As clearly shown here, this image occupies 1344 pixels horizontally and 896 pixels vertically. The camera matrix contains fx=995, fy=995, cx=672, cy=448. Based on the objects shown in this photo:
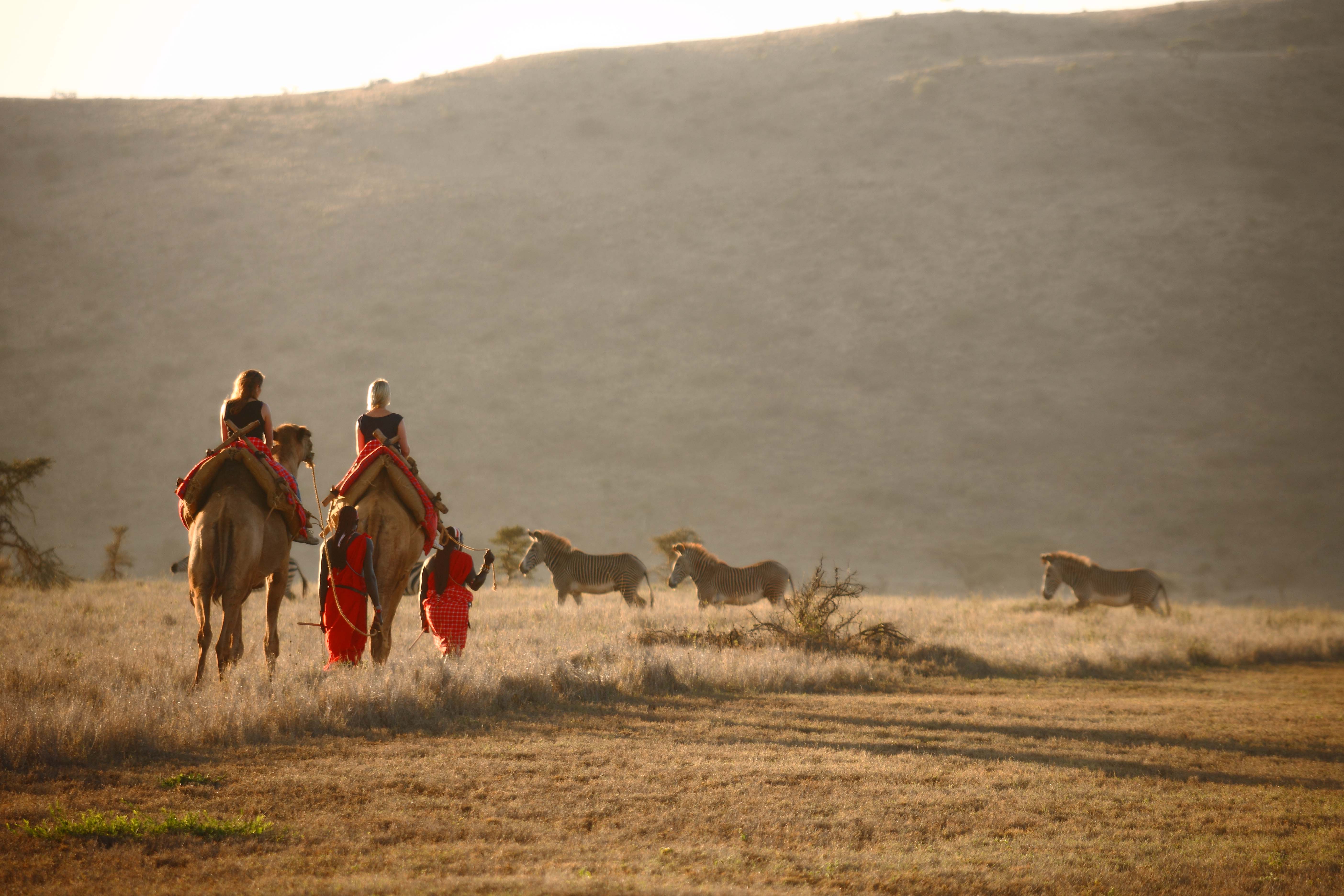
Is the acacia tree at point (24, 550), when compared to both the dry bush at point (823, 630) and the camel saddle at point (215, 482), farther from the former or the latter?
the dry bush at point (823, 630)

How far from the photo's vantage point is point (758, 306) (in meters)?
55.3

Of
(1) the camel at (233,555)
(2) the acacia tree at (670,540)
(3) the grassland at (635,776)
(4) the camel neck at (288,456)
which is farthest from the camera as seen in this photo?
(2) the acacia tree at (670,540)

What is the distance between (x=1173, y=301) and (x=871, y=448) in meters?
19.6

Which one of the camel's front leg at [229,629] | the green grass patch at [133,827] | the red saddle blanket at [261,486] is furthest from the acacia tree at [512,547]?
the green grass patch at [133,827]

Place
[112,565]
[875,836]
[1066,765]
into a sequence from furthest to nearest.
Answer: [112,565]
[1066,765]
[875,836]

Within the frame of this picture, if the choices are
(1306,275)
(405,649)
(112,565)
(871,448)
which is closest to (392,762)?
(405,649)

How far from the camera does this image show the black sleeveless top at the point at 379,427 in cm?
952

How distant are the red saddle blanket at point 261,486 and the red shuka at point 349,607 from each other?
60cm

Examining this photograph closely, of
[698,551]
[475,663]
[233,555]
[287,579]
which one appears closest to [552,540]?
[698,551]

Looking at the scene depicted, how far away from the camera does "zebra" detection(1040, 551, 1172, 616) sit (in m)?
21.4

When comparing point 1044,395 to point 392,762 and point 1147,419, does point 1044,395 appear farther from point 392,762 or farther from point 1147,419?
point 392,762

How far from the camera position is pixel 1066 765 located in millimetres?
7773

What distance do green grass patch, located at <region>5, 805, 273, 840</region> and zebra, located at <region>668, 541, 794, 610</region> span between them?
12.3 m

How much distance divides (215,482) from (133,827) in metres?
A: 4.22
